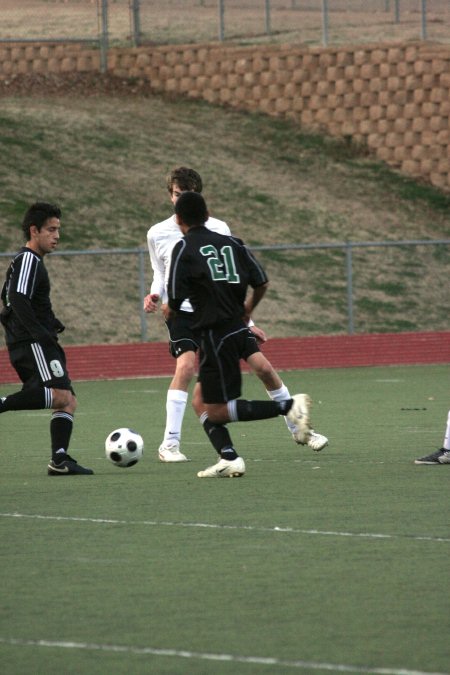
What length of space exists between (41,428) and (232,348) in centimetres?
556

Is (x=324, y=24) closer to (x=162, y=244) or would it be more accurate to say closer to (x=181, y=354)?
(x=162, y=244)

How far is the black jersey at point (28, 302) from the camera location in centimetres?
1048

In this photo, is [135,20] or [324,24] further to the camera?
[135,20]

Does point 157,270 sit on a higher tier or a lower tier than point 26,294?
lower

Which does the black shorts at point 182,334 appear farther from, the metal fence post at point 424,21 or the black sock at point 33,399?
the metal fence post at point 424,21

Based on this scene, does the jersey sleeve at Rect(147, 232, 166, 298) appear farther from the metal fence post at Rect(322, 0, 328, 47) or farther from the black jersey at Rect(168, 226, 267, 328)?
the metal fence post at Rect(322, 0, 328, 47)

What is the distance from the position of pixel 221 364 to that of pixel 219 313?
32 cm

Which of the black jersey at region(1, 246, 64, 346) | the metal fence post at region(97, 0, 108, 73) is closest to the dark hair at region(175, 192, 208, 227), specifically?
the black jersey at region(1, 246, 64, 346)

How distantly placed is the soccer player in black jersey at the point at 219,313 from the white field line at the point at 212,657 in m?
4.59

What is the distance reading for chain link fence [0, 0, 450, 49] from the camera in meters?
38.3

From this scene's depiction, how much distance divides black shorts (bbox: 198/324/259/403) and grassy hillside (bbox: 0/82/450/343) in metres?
15.8

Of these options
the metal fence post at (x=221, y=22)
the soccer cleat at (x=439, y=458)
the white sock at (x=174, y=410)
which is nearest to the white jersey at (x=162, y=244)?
the white sock at (x=174, y=410)

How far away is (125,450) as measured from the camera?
10.9m

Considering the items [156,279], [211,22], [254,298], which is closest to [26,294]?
[254,298]
